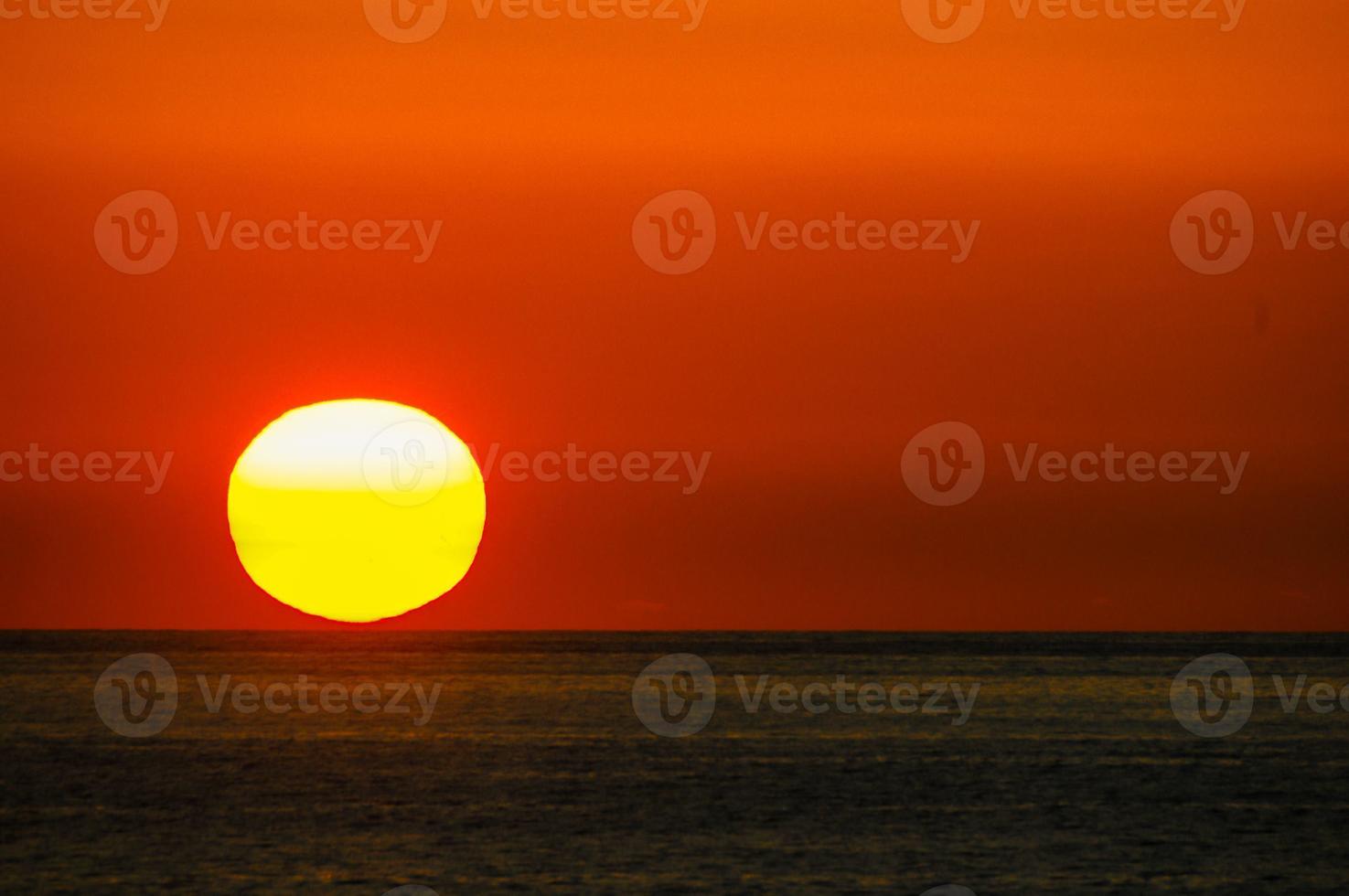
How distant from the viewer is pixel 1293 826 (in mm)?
14094

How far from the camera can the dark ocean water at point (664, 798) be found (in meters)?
11.6

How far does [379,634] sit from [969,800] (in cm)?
5394

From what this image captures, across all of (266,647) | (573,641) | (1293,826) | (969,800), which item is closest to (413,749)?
(969,800)

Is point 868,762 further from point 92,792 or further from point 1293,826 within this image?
point 92,792
